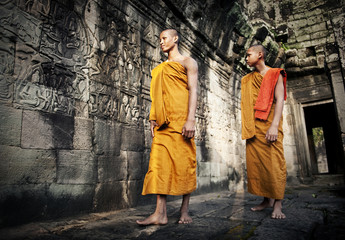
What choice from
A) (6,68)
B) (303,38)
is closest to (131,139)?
(6,68)

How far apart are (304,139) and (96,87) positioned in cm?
886

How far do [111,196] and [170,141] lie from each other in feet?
4.08

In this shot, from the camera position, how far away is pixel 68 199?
2449 mm

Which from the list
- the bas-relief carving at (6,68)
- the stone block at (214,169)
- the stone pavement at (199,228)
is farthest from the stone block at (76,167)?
the stone block at (214,169)

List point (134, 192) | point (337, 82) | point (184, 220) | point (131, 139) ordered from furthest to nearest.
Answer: point (337, 82) < point (131, 139) < point (134, 192) < point (184, 220)

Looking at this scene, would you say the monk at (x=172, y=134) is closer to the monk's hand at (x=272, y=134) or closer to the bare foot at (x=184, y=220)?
the bare foot at (x=184, y=220)

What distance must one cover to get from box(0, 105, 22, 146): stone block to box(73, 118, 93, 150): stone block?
0.58 metres

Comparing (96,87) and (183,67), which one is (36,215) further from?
(183,67)

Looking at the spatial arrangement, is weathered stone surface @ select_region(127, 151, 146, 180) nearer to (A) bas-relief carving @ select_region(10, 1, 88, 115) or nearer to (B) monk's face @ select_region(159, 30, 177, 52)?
(A) bas-relief carving @ select_region(10, 1, 88, 115)

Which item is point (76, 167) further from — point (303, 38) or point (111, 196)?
point (303, 38)

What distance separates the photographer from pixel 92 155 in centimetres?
277

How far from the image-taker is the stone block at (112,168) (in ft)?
9.33

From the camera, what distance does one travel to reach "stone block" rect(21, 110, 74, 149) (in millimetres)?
2217

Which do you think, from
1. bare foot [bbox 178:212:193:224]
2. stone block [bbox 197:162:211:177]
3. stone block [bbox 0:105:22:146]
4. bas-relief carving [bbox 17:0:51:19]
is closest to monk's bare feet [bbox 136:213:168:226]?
bare foot [bbox 178:212:193:224]
